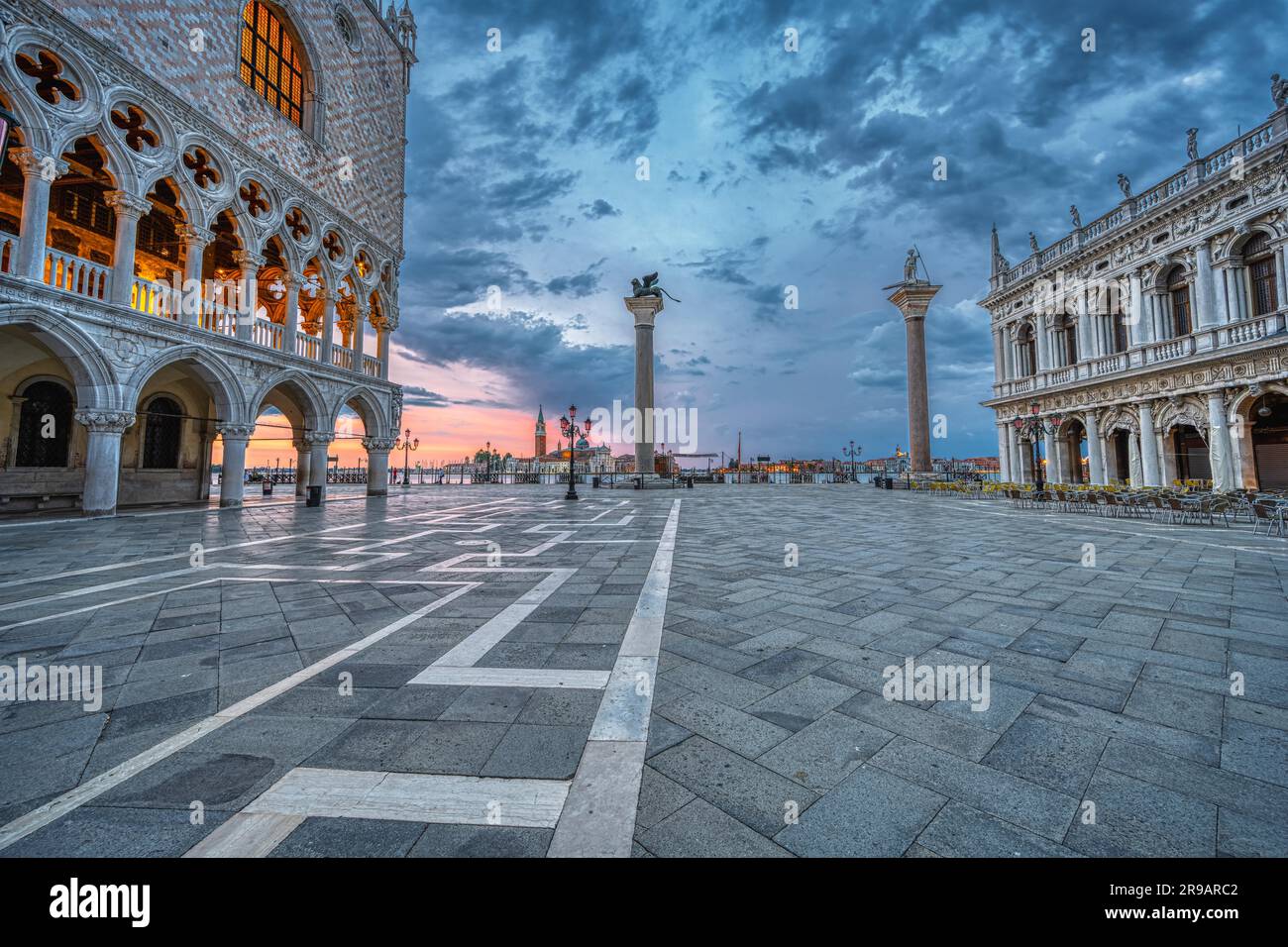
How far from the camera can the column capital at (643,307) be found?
2989cm

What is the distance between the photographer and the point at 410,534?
9.70 meters

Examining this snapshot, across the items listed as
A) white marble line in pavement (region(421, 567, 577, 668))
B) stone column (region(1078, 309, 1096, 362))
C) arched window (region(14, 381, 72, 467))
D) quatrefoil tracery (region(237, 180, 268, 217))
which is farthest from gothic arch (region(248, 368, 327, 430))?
stone column (region(1078, 309, 1096, 362))

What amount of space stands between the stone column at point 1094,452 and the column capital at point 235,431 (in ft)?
113

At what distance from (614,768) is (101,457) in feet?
52.3

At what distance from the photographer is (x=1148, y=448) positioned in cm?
2098

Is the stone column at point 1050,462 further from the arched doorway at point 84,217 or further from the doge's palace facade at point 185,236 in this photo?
the arched doorway at point 84,217

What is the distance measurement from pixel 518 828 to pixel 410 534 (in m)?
9.04

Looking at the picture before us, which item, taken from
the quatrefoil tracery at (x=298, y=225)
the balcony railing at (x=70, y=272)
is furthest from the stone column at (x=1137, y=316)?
the balcony railing at (x=70, y=272)

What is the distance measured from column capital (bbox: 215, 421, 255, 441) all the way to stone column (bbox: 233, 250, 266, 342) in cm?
251

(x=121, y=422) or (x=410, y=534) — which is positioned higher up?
(x=121, y=422)

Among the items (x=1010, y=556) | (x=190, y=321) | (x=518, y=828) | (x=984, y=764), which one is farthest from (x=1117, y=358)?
(x=190, y=321)

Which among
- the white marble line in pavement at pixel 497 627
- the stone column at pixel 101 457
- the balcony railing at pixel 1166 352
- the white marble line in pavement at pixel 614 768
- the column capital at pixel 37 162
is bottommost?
the white marble line in pavement at pixel 614 768

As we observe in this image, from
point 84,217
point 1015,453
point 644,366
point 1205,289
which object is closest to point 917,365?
point 1015,453

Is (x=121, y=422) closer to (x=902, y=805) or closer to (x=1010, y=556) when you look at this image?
(x=902, y=805)
